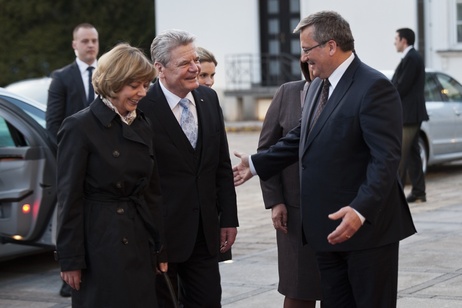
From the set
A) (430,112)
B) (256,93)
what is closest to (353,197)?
(430,112)

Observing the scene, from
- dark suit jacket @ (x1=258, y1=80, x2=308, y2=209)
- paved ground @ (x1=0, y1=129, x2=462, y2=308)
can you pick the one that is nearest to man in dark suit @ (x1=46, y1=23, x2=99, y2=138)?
paved ground @ (x1=0, y1=129, x2=462, y2=308)

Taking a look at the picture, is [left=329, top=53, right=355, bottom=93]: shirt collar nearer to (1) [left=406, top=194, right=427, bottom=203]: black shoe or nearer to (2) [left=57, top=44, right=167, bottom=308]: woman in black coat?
(2) [left=57, top=44, right=167, bottom=308]: woman in black coat

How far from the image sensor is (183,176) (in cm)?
574

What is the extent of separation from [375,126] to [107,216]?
1.28 metres

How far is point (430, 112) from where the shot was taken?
15.4 m

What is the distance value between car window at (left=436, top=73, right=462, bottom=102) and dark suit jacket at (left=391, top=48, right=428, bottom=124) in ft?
9.15

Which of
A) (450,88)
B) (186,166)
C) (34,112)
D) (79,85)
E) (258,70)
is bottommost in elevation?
(258,70)

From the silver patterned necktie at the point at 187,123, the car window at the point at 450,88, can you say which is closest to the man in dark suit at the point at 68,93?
the silver patterned necktie at the point at 187,123

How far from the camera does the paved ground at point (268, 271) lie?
7820mm

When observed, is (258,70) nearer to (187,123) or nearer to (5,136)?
(5,136)

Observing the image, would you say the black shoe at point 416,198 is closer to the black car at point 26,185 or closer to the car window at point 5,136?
the black car at point 26,185

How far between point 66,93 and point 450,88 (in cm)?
790

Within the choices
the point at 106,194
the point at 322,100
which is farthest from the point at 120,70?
the point at 322,100

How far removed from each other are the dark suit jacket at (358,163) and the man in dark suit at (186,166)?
603mm
